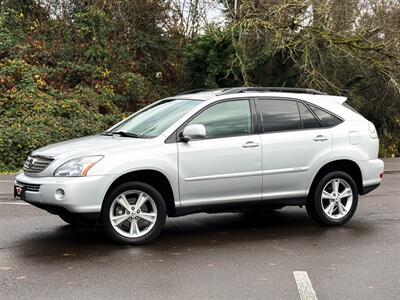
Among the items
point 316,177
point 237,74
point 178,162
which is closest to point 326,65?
point 237,74

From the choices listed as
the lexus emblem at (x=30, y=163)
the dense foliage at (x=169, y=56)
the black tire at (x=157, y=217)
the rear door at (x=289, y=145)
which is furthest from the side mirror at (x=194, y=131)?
the dense foliage at (x=169, y=56)

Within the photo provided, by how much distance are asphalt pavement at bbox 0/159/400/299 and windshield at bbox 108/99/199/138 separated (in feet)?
4.34

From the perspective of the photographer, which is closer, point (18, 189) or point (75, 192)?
point (75, 192)

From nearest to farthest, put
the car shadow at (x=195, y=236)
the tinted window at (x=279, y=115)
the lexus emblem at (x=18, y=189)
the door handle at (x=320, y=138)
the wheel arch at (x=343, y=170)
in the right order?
the car shadow at (x=195, y=236) < the lexus emblem at (x=18, y=189) < the tinted window at (x=279, y=115) < the door handle at (x=320, y=138) < the wheel arch at (x=343, y=170)

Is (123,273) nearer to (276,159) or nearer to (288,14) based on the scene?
(276,159)

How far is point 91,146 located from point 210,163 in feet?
4.58

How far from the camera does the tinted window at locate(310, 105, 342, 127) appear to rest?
803 centimetres

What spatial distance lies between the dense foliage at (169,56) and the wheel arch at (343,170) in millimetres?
9326

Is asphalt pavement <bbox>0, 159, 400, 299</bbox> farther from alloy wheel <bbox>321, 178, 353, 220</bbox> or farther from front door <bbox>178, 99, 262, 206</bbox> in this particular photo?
front door <bbox>178, 99, 262, 206</bbox>

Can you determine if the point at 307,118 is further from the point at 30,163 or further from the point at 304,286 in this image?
the point at 30,163

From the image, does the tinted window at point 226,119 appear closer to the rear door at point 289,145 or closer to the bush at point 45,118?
the rear door at point 289,145

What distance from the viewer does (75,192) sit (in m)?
6.54

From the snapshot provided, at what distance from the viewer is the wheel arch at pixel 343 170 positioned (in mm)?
7961

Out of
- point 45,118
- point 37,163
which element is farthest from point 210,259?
point 45,118
